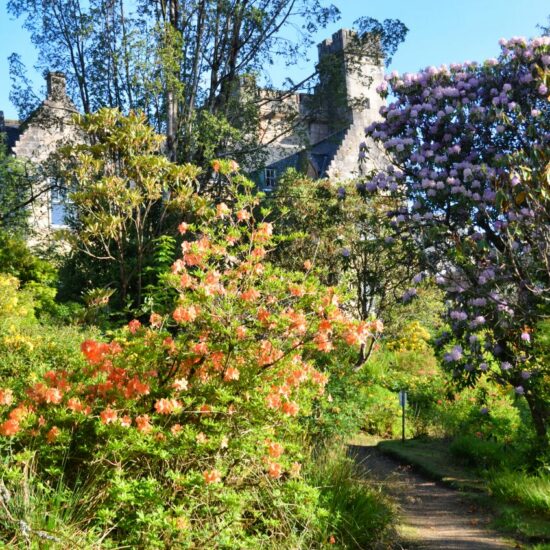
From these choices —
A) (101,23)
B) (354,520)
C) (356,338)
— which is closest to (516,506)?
(354,520)

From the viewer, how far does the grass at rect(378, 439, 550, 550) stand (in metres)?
5.80

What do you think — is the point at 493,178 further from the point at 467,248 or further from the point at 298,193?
the point at 298,193

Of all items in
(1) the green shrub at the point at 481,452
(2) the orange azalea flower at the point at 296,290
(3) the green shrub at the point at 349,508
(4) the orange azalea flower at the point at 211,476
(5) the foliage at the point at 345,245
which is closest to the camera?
(4) the orange azalea flower at the point at 211,476

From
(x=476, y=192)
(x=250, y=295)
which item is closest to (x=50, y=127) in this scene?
(x=476, y=192)

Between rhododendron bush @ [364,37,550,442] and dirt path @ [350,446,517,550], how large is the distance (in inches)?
51.4

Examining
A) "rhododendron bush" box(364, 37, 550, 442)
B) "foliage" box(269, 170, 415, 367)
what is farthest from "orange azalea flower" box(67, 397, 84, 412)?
"foliage" box(269, 170, 415, 367)

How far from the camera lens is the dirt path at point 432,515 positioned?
5477mm

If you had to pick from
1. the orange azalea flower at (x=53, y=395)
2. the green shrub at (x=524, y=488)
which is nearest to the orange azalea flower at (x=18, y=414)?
the orange azalea flower at (x=53, y=395)

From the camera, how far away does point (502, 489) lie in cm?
674

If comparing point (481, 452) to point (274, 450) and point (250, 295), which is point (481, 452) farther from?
point (250, 295)

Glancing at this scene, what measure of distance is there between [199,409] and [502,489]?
405 cm

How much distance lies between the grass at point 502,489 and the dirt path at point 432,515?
5.8 inches

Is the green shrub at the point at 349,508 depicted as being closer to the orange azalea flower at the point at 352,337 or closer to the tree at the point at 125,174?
the orange azalea flower at the point at 352,337

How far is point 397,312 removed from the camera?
1299cm
